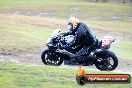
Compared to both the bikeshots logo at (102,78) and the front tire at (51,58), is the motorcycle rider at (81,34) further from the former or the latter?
the bikeshots logo at (102,78)

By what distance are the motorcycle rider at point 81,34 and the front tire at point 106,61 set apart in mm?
638

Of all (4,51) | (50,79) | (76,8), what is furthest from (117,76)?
(76,8)

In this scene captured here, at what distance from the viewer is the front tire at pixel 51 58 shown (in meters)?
18.2

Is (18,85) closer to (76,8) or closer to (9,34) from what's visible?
(9,34)

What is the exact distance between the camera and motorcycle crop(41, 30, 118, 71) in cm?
1717

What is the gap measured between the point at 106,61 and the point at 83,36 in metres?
1.30

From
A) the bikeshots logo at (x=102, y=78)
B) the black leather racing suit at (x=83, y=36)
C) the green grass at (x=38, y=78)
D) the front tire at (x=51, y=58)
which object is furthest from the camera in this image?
the front tire at (x=51, y=58)

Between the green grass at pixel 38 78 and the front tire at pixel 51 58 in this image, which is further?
the front tire at pixel 51 58

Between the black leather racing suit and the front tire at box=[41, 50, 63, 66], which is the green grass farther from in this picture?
the front tire at box=[41, 50, 63, 66]

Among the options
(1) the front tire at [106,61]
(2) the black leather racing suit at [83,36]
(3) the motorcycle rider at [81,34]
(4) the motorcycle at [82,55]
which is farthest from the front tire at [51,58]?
(1) the front tire at [106,61]

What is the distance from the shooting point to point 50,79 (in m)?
14.6

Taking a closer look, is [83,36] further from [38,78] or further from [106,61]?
[38,78]

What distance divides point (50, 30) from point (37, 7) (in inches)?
1201

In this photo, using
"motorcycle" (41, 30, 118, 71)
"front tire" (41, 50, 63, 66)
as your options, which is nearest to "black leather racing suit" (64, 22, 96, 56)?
"motorcycle" (41, 30, 118, 71)
